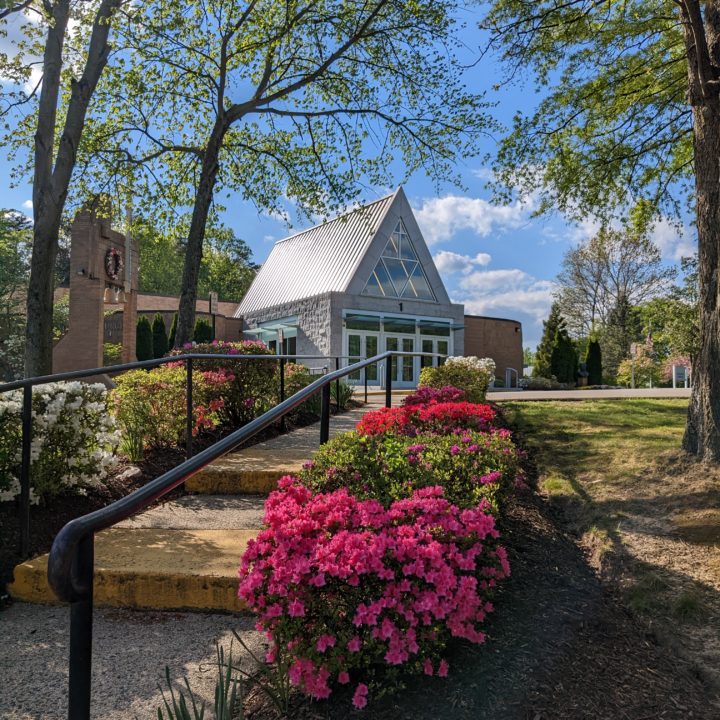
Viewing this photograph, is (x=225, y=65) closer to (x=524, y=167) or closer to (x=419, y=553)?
(x=524, y=167)

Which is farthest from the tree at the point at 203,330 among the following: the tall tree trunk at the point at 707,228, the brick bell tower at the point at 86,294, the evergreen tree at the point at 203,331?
the tall tree trunk at the point at 707,228

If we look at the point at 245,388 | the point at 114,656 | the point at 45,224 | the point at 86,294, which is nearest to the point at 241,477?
the point at 114,656

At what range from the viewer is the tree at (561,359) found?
2714 cm

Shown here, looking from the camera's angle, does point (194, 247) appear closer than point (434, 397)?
No

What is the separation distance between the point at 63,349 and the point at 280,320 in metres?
11.5

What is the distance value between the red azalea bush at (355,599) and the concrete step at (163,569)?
0.84 m

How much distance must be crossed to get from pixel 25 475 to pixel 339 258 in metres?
20.3

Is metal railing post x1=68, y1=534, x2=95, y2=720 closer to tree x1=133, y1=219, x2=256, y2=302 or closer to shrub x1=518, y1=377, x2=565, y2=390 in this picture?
shrub x1=518, y1=377, x2=565, y2=390

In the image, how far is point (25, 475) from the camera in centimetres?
326

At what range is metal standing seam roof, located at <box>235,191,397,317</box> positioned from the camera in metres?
22.1

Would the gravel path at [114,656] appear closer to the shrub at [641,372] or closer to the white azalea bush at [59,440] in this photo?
the white azalea bush at [59,440]

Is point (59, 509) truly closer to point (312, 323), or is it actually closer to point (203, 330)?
point (312, 323)

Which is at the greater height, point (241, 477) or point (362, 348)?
point (362, 348)

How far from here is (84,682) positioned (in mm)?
1276
